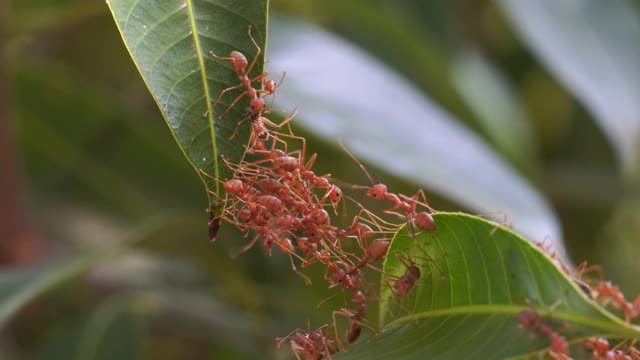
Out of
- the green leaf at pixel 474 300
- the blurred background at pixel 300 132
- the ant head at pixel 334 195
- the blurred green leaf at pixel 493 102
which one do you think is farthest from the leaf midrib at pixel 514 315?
the blurred green leaf at pixel 493 102

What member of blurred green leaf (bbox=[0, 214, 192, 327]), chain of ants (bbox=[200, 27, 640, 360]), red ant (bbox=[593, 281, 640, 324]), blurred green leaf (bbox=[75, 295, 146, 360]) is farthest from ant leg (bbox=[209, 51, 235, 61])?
blurred green leaf (bbox=[75, 295, 146, 360])

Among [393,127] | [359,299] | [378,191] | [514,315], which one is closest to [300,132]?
[393,127]

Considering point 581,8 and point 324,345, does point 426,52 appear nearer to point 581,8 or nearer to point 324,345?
point 581,8

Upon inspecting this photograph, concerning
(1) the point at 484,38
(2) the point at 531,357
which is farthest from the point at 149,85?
(1) the point at 484,38

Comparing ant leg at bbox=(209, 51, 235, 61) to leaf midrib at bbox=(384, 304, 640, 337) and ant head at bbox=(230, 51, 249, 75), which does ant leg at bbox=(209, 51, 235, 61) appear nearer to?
ant head at bbox=(230, 51, 249, 75)

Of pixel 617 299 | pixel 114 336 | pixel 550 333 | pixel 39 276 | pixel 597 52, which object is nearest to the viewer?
pixel 550 333

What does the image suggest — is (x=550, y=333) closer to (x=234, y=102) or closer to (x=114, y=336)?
(x=234, y=102)

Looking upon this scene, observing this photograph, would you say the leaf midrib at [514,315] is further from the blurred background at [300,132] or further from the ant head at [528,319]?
the blurred background at [300,132]
